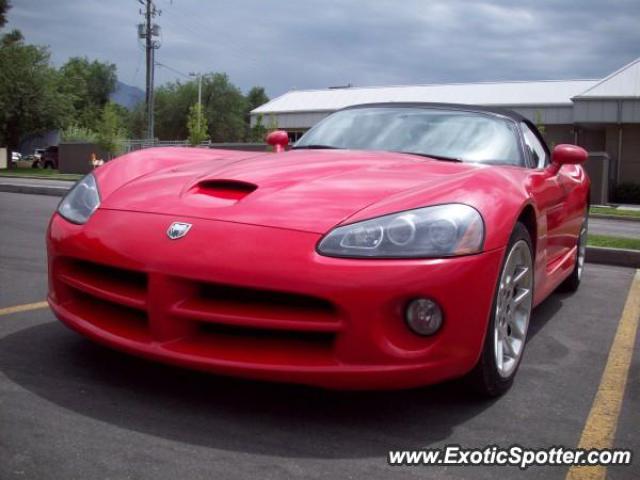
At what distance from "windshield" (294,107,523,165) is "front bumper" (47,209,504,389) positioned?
4.19 feet

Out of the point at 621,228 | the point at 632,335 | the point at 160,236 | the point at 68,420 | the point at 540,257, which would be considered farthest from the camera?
the point at 621,228

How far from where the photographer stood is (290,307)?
2506 mm

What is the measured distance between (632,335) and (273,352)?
8.40 feet

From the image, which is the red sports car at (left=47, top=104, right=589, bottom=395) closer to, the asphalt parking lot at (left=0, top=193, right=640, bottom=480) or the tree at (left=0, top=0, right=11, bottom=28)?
the asphalt parking lot at (left=0, top=193, right=640, bottom=480)

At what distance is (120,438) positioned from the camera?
2266 mm

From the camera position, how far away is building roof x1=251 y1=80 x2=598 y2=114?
35125 millimetres

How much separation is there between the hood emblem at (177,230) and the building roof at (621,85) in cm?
2691

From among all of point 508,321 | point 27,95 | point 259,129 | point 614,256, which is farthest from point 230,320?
point 27,95

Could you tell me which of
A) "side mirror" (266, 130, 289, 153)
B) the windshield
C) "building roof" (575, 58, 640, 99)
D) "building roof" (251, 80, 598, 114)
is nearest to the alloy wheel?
the windshield

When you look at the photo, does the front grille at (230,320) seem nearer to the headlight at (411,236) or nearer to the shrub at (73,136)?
the headlight at (411,236)

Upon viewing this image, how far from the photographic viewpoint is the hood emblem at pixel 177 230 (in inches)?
104

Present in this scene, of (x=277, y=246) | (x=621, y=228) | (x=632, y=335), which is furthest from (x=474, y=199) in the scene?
(x=621, y=228)

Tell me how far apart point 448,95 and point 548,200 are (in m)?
36.2

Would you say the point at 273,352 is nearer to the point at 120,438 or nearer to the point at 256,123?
the point at 120,438
